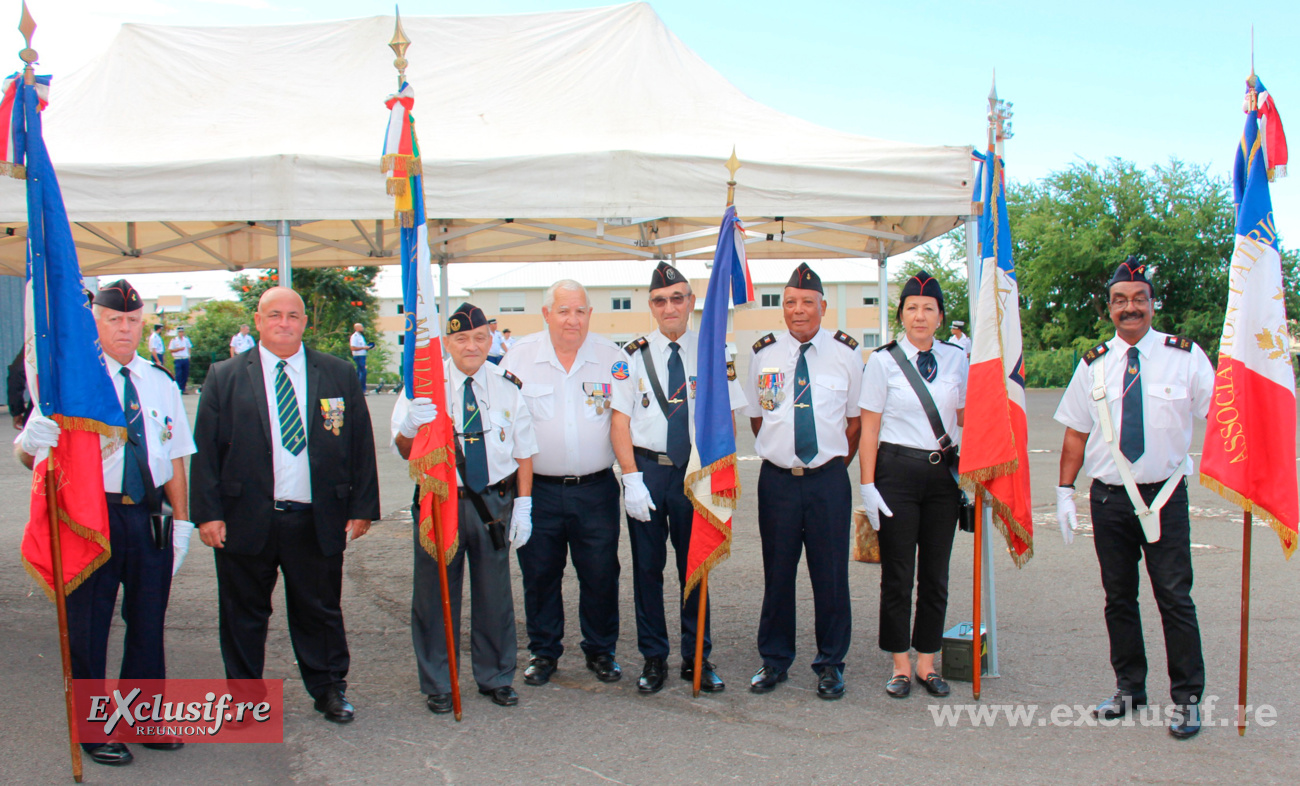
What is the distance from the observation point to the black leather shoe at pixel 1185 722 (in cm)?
390

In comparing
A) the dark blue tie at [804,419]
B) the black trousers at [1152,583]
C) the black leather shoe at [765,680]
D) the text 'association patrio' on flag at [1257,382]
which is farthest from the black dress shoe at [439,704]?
the text 'association patrio' on flag at [1257,382]

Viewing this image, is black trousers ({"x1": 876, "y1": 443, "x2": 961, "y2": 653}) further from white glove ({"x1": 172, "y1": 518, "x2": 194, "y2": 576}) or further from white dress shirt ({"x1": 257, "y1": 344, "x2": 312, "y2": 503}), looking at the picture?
white glove ({"x1": 172, "y1": 518, "x2": 194, "y2": 576})

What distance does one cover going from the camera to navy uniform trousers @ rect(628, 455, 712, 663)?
470 cm

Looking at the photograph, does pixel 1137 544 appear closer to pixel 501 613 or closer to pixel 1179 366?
pixel 1179 366

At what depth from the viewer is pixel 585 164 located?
17.0 ft

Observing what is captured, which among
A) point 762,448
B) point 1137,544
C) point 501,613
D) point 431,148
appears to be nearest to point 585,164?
point 431,148

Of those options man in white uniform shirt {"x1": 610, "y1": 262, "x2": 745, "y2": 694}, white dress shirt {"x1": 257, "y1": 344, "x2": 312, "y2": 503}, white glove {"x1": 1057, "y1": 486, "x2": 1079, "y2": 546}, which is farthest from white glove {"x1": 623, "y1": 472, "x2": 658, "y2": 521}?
white glove {"x1": 1057, "y1": 486, "x2": 1079, "y2": 546}

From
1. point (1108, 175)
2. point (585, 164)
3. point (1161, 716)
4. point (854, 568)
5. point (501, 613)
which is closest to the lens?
point (1161, 716)

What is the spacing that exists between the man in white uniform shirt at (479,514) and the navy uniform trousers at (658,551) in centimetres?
60

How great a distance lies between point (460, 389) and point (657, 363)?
1.03 meters

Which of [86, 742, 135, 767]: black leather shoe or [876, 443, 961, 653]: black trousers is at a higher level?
[876, 443, 961, 653]: black trousers

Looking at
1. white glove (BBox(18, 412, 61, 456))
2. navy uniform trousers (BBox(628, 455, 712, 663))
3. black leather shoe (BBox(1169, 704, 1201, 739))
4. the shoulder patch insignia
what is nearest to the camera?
white glove (BBox(18, 412, 61, 456))

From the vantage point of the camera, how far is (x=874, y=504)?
14.6 ft

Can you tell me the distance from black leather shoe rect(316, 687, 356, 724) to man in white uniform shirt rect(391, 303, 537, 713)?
35 cm
